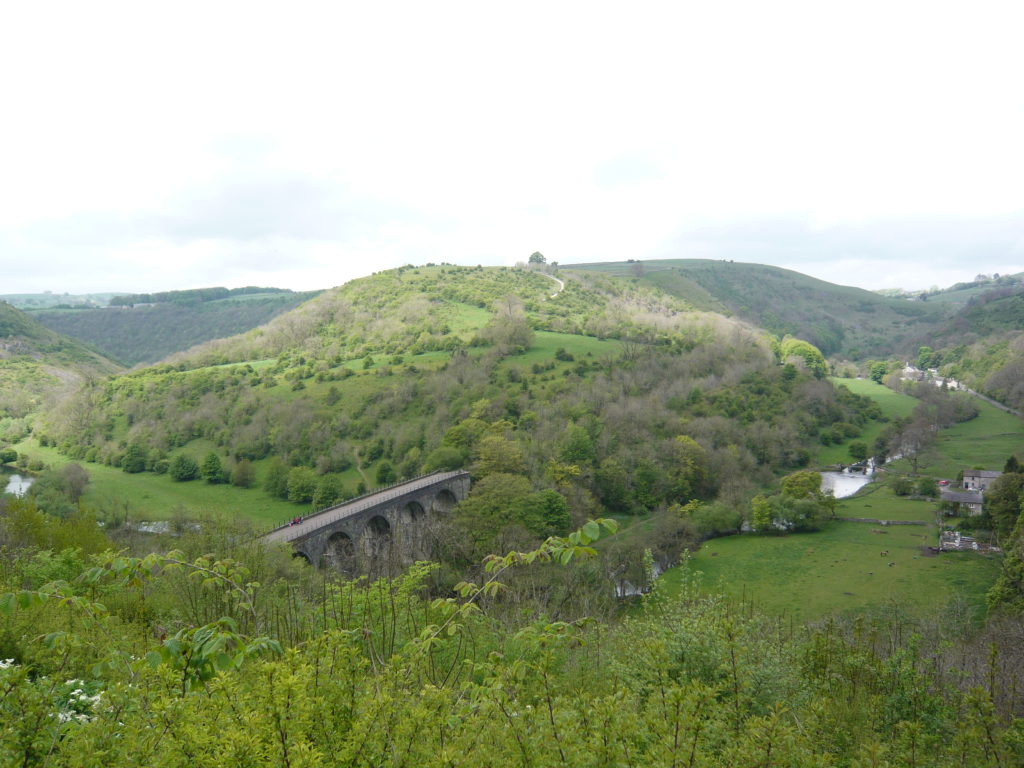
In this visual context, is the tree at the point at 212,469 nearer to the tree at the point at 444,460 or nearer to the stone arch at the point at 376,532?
the tree at the point at 444,460

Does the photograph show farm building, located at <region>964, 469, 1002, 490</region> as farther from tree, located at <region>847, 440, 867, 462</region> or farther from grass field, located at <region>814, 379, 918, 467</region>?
grass field, located at <region>814, 379, 918, 467</region>

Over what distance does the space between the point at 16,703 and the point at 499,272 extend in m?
149

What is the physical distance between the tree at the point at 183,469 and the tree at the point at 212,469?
1.71m

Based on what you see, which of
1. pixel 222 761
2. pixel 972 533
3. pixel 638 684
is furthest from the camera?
pixel 972 533

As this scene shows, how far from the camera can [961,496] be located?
5025 centimetres

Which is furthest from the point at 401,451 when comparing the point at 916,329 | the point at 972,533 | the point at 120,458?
the point at 916,329

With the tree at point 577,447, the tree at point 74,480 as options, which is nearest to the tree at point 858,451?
the tree at point 577,447

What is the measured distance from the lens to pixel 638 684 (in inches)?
267

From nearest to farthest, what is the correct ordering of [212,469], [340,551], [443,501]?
[340,551]
[443,501]
[212,469]

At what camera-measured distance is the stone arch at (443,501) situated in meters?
48.1

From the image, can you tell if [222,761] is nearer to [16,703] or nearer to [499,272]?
[16,703]

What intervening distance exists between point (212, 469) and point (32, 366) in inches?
2618

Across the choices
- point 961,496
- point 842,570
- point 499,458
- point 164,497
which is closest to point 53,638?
point 842,570

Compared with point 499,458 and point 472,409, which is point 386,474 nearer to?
point 472,409
